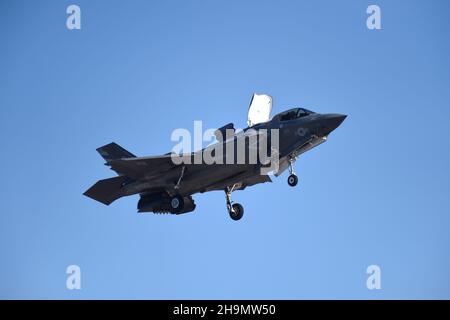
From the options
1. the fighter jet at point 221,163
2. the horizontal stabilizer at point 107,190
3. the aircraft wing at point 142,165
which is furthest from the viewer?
the horizontal stabilizer at point 107,190

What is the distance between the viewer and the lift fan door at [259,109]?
37344mm

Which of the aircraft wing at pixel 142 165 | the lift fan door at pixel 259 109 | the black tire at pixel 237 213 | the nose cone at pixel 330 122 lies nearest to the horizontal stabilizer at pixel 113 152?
the aircraft wing at pixel 142 165

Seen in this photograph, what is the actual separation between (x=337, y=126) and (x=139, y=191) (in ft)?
37.5

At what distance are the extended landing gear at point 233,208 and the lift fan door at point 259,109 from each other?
401 centimetres

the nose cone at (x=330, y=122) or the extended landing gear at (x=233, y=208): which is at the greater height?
the nose cone at (x=330, y=122)

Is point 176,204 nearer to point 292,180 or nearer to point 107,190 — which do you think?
point 107,190

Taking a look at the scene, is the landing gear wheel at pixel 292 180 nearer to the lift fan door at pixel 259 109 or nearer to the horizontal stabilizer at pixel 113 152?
the lift fan door at pixel 259 109

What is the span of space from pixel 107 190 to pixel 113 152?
2366 mm

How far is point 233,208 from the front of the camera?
3756 cm

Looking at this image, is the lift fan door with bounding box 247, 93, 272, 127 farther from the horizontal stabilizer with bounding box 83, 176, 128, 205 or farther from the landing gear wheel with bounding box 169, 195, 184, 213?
the horizontal stabilizer with bounding box 83, 176, 128, 205

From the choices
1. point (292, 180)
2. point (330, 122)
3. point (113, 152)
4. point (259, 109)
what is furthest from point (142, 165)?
point (330, 122)

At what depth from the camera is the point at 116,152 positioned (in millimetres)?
36812

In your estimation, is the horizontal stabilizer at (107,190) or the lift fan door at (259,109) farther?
the lift fan door at (259,109)
